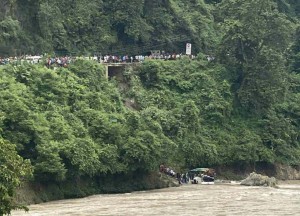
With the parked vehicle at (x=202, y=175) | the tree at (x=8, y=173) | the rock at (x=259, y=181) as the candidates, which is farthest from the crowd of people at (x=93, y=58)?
the tree at (x=8, y=173)

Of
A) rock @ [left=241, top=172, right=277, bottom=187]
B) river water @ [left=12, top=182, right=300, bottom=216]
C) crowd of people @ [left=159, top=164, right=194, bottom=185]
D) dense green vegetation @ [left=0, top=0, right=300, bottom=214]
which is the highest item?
dense green vegetation @ [left=0, top=0, right=300, bottom=214]

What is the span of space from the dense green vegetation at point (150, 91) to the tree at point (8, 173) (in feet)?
53.1

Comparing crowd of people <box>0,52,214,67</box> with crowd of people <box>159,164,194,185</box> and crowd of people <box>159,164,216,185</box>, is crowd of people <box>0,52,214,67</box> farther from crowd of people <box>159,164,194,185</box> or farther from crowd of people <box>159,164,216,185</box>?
crowd of people <box>159,164,216,185</box>

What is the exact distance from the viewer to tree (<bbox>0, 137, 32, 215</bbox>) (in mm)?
32250

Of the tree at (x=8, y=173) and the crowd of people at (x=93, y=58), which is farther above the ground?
the crowd of people at (x=93, y=58)

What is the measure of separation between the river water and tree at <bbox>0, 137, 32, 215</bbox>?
9.69 metres

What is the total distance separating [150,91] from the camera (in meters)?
71.4

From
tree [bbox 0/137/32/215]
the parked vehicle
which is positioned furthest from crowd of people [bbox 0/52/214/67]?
tree [bbox 0/137/32/215]

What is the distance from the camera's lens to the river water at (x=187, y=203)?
4584cm

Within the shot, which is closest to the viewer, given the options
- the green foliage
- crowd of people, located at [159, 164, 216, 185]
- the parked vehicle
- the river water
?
the river water

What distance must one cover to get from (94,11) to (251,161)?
734 inches

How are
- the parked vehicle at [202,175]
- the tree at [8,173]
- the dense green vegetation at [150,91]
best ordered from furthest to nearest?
the parked vehicle at [202,175] → the dense green vegetation at [150,91] → the tree at [8,173]

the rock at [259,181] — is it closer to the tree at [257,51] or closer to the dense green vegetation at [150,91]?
the dense green vegetation at [150,91]

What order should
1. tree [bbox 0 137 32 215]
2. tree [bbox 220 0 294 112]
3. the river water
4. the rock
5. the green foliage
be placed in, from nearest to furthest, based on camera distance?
1. tree [bbox 0 137 32 215]
2. the river water
3. the green foliage
4. the rock
5. tree [bbox 220 0 294 112]
